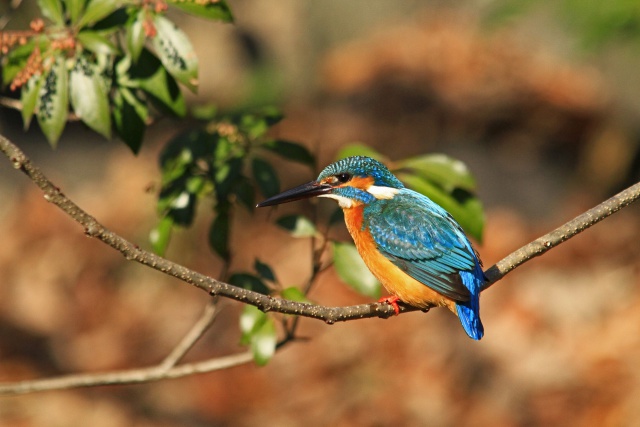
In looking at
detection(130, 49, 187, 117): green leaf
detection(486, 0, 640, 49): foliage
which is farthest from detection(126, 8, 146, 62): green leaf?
detection(486, 0, 640, 49): foliage

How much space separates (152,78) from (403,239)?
102 centimetres

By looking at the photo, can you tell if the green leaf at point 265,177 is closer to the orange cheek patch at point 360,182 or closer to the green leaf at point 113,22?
the orange cheek patch at point 360,182

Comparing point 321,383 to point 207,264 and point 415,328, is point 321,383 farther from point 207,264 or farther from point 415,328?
point 207,264

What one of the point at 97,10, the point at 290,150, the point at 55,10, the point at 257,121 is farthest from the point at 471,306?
the point at 55,10

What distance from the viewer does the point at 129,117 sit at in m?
2.48

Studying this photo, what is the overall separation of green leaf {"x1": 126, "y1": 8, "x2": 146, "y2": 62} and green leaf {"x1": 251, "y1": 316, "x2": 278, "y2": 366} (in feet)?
3.06

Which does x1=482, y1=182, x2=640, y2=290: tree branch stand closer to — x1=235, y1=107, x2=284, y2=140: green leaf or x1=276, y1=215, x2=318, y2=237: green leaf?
x1=276, y1=215, x2=318, y2=237: green leaf

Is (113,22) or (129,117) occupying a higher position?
(113,22)

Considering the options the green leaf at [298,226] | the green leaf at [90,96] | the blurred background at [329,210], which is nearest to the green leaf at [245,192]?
the green leaf at [298,226]

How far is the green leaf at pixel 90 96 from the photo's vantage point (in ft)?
7.69

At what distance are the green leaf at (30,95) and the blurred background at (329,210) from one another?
3.30 m

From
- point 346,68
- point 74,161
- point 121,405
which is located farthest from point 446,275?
point 346,68

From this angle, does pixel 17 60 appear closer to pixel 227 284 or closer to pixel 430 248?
pixel 227 284


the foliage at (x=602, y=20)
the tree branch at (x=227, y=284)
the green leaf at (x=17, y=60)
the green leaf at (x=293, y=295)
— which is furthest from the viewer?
the foliage at (x=602, y=20)
